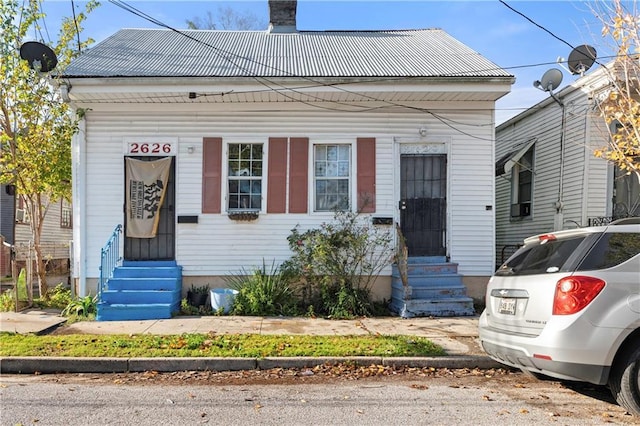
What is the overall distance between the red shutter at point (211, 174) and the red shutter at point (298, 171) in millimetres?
1494

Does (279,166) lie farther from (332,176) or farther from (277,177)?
(332,176)

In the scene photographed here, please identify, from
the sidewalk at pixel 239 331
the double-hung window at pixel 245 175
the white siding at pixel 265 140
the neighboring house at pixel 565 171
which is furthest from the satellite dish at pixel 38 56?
the neighboring house at pixel 565 171

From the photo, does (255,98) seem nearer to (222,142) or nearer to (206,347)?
(222,142)

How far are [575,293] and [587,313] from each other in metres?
0.19

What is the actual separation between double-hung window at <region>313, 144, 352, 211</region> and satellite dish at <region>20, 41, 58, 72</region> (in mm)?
5521

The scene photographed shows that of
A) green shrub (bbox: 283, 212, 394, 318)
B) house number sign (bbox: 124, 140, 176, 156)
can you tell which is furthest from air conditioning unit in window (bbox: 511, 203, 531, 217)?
house number sign (bbox: 124, 140, 176, 156)

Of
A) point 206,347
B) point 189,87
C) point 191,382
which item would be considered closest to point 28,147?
point 189,87

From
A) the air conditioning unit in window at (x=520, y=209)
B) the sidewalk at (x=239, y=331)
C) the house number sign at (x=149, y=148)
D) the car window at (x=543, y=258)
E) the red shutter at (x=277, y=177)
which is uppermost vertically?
the house number sign at (x=149, y=148)

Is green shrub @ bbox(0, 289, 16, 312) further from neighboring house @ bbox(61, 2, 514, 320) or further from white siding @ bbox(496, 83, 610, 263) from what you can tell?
white siding @ bbox(496, 83, 610, 263)

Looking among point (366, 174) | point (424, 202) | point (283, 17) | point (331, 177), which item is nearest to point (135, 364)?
point (331, 177)

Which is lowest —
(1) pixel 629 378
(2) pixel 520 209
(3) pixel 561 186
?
(1) pixel 629 378

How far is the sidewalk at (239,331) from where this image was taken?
18.1ft

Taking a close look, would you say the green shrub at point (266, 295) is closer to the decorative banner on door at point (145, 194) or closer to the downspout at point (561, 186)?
the decorative banner on door at point (145, 194)

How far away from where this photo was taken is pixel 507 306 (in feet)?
14.9
